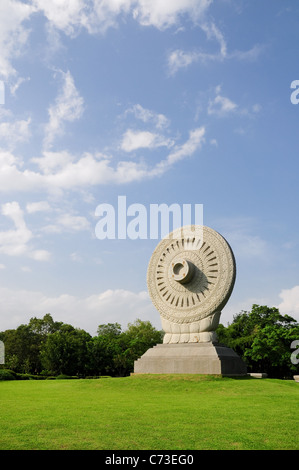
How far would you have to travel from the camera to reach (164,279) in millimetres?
20188

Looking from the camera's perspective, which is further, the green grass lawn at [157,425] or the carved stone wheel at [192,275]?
the carved stone wheel at [192,275]

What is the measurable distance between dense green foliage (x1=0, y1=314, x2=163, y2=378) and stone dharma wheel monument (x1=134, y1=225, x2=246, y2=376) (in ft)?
36.9

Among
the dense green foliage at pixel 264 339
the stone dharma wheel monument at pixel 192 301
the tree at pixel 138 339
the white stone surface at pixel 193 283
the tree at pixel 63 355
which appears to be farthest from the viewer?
the tree at pixel 138 339

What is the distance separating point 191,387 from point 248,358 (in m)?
17.8

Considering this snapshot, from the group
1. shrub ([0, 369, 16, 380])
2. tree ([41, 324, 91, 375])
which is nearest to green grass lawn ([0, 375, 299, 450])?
shrub ([0, 369, 16, 380])

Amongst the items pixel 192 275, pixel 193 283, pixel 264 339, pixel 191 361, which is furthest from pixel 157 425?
pixel 264 339

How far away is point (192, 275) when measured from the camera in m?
18.8

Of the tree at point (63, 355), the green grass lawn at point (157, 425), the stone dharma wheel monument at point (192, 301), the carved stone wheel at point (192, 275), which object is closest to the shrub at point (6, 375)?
the tree at point (63, 355)

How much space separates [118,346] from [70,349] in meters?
4.67

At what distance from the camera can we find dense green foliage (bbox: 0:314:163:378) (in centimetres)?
2823

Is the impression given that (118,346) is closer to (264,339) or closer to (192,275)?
(264,339)

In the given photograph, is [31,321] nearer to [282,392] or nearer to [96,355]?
[96,355]

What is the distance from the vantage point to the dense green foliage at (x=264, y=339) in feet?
86.8

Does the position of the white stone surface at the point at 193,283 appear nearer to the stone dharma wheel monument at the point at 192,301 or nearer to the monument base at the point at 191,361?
the stone dharma wheel monument at the point at 192,301
